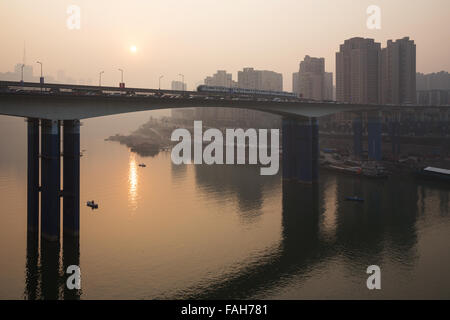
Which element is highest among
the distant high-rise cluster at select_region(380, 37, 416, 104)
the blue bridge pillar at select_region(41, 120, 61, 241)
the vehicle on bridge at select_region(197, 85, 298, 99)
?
the distant high-rise cluster at select_region(380, 37, 416, 104)

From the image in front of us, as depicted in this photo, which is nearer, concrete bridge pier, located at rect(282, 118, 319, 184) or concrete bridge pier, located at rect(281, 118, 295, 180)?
concrete bridge pier, located at rect(282, 118, 319, 184)

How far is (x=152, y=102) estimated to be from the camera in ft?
120

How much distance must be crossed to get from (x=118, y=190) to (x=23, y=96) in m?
26.2

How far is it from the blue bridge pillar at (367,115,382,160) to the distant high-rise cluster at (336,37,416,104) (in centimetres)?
4543

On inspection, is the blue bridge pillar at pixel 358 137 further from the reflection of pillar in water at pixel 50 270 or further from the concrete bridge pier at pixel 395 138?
the reflection of pillar in water at pixel 50 270

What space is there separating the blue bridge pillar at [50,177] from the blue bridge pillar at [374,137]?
201 feet

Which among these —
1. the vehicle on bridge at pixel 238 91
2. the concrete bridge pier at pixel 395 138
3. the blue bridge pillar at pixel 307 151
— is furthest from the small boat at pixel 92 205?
the concrete bridge pier at pixel 395 138

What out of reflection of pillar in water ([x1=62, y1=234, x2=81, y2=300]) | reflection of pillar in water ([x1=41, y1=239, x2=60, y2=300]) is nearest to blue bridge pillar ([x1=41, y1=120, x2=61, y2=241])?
reflection of pillar in water ([x1=41, y1=239, x2=60, y2=300])

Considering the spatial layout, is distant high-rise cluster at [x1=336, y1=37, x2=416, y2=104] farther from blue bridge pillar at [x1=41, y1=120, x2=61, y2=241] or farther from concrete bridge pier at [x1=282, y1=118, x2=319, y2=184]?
blue bridge pillar at [x1=41, y1=120, x2=61, y2=241]

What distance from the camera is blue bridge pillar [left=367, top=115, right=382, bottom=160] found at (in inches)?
2997

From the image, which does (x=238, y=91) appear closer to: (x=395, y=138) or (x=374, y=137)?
(x=374, y=137)

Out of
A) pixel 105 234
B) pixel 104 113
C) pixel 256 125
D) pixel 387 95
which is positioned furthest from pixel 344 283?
pixel 256 125

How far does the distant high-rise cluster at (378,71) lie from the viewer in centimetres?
11612
